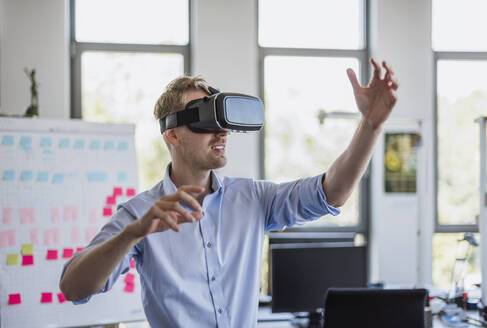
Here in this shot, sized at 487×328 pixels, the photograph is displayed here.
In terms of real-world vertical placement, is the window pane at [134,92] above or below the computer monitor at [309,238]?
above

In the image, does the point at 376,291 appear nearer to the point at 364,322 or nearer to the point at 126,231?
the point at 364,322

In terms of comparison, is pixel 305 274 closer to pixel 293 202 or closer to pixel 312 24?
pixel 293 202

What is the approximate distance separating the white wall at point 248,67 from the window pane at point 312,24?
19 cm

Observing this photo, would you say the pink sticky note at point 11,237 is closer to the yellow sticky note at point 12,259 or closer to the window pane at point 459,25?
the yellow sticky note at point 12,259

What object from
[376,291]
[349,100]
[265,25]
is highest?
[265,25]

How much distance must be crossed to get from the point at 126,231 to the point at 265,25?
120 inches

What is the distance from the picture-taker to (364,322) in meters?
2.00

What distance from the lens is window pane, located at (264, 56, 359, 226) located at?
3877mm

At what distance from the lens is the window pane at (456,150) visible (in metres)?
4.02

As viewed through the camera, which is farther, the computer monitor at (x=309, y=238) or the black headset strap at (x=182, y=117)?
the computer monitor at (x=309, y=238)

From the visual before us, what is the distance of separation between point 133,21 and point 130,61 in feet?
1.01

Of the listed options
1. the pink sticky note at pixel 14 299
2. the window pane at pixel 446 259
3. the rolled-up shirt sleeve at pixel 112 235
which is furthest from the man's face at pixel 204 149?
the window pane at pixel 446 259

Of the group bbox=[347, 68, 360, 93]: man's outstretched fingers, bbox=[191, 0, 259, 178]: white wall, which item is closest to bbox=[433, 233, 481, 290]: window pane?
bbox=[191, 0, 259, 178]: white wall

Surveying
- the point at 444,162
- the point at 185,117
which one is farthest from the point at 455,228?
the point at 185,117
